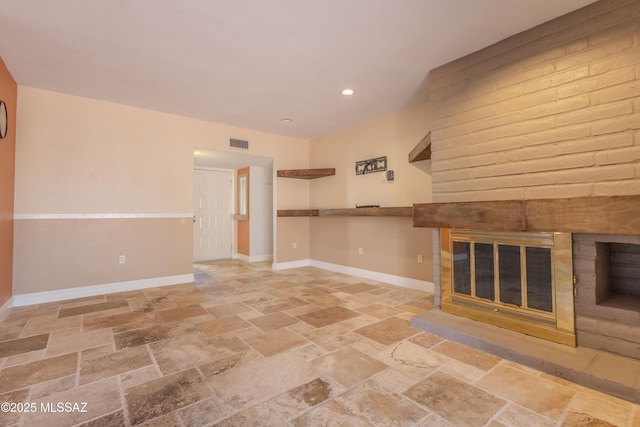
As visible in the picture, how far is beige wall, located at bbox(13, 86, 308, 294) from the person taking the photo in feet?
11.2

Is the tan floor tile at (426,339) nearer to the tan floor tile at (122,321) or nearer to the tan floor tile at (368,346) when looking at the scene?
the tan floor tile at (368,346)

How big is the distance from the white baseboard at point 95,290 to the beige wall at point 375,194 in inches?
101

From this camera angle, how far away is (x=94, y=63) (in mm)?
2836

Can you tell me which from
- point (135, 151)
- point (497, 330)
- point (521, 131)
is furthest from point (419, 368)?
point (135, 151)

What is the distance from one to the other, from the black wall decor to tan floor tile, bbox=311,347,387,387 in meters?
2.96

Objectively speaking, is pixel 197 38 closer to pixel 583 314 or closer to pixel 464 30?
pixel 464 30

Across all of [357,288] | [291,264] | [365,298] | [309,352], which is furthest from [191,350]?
[291,264]

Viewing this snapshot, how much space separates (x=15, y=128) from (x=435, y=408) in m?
4.94

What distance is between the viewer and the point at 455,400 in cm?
159

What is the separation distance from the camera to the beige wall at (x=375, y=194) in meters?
3.95

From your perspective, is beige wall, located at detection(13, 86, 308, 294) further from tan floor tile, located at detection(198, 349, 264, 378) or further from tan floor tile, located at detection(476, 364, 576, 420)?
tan floor tile, located at detection(476, 364, 576, 420)

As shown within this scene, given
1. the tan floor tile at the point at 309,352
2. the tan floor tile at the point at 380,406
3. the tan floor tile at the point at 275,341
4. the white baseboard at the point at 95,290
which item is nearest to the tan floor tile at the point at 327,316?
Result: the tan floor tile at the point at 275,341

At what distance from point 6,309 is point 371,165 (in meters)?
4.77

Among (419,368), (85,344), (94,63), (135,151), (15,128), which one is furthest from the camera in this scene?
(135,151)
